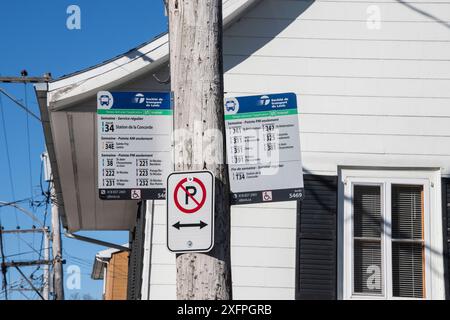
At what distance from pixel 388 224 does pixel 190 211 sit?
4.27 metres

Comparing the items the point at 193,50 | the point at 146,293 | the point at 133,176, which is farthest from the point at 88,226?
the point at 193,50

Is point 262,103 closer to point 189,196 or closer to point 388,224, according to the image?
point 189,196

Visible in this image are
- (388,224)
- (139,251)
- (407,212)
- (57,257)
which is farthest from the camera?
(57,257)

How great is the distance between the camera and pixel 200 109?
5410 millimetres

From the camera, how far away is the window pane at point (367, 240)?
29.8 feet

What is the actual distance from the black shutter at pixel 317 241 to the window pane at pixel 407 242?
0.64 metres

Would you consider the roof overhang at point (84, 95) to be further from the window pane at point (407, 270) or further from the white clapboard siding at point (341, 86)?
the window pane at point (407, 270)

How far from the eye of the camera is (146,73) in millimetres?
9367

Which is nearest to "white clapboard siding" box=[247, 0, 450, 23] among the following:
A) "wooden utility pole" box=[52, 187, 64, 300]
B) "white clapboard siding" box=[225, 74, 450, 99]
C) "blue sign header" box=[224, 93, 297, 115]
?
"white clapboard siding" box=[225, 74, 450, 99]

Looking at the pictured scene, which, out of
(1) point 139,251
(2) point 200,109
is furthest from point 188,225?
(1) point 139,251

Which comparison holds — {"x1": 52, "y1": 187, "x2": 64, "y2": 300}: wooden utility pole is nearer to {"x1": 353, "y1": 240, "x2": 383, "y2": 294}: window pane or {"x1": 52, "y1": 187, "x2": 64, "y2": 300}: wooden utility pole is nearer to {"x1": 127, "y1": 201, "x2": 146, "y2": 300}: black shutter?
{"x1": 127, "y1": 201, "x2": 146, "y2": 300}: black shutter

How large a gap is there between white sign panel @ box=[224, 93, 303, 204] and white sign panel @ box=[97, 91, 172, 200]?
0.50 m

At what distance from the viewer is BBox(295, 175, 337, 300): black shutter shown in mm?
8922

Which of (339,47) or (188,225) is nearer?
(188,225)
